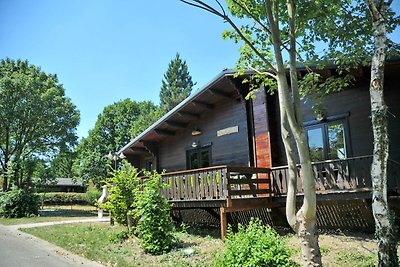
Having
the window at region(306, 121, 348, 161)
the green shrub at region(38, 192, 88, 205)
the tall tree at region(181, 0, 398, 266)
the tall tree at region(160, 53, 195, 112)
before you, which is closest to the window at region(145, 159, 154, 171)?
the window at region(306, 121, 348, 161)

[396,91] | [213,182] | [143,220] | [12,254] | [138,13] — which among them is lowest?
[12,254]

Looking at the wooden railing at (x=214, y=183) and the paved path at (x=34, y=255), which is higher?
the wooden railing at (x=214, y=183)

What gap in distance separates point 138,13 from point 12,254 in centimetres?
762

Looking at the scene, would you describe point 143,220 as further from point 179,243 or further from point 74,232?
point 74,232

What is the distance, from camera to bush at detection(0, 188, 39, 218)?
865 inches

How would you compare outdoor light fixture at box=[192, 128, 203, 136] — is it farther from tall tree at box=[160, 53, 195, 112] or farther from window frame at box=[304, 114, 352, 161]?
tall tree at box=[160, 53, 195, 112]

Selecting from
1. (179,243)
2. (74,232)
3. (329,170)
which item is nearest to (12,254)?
(74,232)

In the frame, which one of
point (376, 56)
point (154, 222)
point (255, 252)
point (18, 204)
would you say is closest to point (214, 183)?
point (154, 222)

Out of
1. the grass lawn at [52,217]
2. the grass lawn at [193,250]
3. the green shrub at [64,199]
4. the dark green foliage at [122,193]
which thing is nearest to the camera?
the grass lawn at [193,250]

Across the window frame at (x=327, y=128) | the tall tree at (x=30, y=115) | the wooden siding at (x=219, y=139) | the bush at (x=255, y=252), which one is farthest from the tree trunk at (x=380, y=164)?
the tall tree at (x=30, y=115)

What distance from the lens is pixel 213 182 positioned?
416 inches

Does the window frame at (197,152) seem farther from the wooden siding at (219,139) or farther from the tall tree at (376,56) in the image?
the tall tree at (376,56)

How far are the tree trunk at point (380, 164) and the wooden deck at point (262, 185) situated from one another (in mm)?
3411

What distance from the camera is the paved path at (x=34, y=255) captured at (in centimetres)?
859
